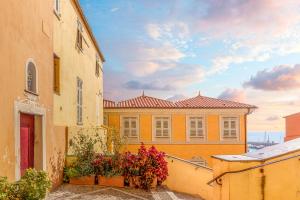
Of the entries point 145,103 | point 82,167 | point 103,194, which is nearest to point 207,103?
point 145,103

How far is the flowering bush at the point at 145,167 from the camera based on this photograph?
433 inches

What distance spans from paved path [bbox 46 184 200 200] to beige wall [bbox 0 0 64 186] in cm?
86

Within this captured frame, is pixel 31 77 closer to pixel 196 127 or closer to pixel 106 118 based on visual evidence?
pixel 106 118

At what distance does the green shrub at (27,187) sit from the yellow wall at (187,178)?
603 centimetres

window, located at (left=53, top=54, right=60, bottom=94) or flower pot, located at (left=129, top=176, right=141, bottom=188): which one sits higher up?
window, located at (left=53, top=54, right=60, bottom=94)

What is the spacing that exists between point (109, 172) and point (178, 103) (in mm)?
15063

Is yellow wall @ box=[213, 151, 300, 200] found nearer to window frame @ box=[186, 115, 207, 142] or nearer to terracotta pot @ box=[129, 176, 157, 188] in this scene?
terracotta pot @ box=[129, 176, 157, 188]

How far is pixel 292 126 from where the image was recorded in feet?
97.7

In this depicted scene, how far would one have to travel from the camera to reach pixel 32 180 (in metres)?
5.91

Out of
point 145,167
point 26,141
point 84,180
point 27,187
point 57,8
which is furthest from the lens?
point 84,180

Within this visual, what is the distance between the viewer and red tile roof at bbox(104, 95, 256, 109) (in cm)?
2491

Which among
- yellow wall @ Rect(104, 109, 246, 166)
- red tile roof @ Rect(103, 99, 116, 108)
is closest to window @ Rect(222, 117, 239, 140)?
yellow wall @ Rect(104, 109, 246, 166)

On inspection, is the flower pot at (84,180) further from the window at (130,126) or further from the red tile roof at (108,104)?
the red tile roof at (108,104)

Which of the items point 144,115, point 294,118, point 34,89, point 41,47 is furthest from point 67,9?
point 294,118
